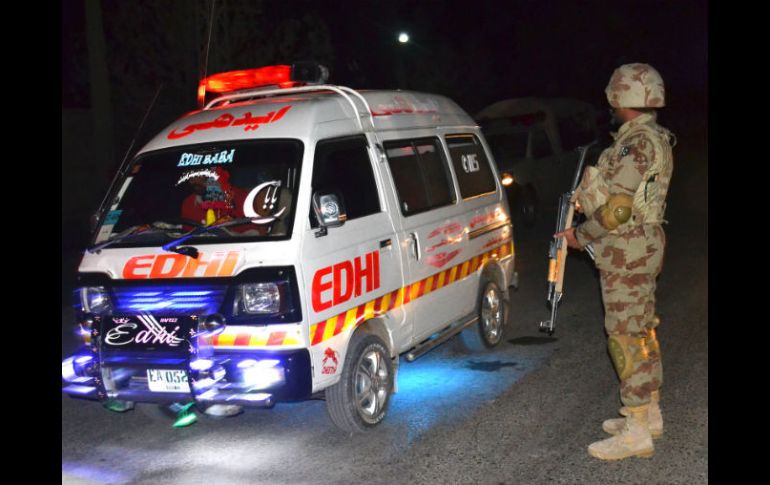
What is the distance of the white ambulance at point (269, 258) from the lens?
5199 mm

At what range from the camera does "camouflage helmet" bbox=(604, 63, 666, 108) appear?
5.29 m

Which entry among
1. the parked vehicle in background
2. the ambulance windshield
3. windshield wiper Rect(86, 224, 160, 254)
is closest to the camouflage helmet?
the ambulance windshield

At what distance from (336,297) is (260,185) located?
3.01 ft

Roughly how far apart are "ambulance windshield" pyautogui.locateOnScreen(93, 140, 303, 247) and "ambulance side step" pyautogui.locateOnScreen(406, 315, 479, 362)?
1.74 meters

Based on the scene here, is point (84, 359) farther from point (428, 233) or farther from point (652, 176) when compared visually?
point (652, 176)

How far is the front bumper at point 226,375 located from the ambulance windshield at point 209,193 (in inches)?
29.0

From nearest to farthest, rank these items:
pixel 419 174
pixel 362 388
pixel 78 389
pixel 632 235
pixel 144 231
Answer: pixel 632 235, pixel 78 389, pixel 144 231, pixel 362 388, pixel 419 174

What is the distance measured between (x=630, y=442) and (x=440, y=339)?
2.05 m

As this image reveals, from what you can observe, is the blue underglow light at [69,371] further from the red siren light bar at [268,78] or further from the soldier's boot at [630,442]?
the soldier's boot at [630,442]

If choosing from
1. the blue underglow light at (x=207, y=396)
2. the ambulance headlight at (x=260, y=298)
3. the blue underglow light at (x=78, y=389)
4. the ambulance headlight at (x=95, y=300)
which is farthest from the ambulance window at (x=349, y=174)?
the blue underglow light at (x=78, y=389)

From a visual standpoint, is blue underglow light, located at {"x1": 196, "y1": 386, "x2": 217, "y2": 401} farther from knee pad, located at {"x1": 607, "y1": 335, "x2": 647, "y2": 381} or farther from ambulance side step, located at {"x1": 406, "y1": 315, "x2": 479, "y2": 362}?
knee pad, located at {"x1": 607, "y1": 335, "x2": 647, "y2": 381}

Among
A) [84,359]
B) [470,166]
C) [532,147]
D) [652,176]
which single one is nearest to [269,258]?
[84,359]

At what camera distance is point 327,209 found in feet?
17.7

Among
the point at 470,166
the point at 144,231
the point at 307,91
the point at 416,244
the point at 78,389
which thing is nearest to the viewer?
the point at 78,389
